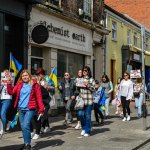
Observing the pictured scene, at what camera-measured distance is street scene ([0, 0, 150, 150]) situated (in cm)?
977

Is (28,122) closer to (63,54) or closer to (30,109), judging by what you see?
(30,109)

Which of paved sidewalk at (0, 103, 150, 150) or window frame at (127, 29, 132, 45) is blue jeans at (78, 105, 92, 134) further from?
window frame at (127, 29, 132, 45)

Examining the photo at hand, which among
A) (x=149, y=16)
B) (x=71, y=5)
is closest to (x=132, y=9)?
(x=149, y=16)

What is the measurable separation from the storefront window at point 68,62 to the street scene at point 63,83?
43mm

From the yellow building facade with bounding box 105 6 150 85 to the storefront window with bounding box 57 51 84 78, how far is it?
4048 mm

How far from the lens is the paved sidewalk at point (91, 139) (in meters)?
9.59

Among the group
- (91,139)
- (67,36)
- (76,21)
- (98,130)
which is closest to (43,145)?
(91,139)

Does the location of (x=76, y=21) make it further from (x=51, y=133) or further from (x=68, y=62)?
(x=51, y=133)

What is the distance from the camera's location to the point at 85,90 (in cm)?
1114

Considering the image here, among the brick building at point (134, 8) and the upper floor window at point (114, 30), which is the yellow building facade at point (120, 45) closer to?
the upper floor window at point (114, 30)

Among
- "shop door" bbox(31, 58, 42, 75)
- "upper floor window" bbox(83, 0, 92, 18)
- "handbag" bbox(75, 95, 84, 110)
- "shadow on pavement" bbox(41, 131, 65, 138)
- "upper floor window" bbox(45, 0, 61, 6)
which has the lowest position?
"shadow on pavement" bbox(41, 131, 65, 138)

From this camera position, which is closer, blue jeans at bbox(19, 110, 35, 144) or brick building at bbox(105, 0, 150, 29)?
blue jeans at bbox(19, 110, 35, 144)


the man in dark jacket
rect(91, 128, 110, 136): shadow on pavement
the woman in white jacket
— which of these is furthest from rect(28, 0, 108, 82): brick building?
rect(91, 128, 110, 136): shadow on pavement

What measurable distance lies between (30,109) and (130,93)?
23.8ft
